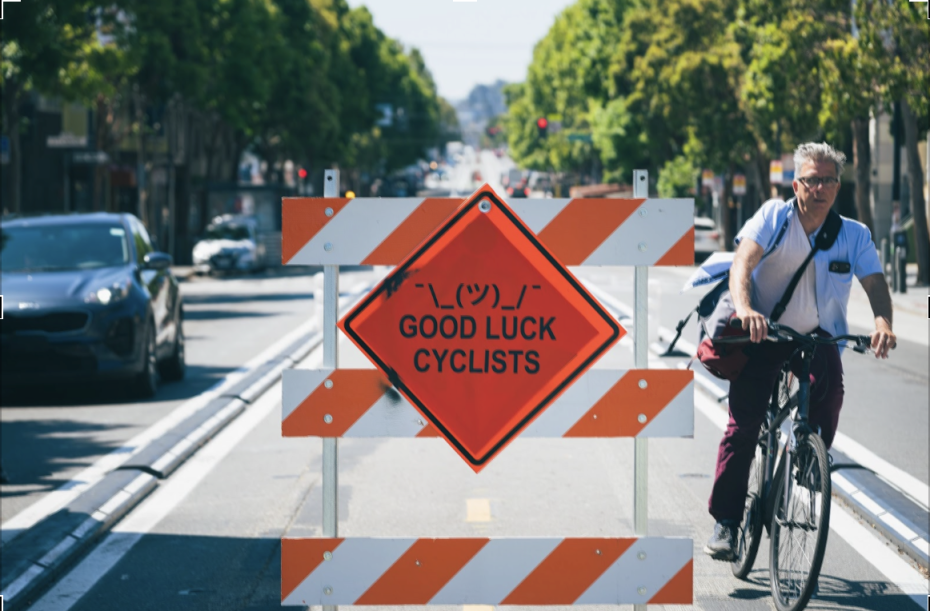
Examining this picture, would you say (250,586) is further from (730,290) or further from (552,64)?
(552,64)

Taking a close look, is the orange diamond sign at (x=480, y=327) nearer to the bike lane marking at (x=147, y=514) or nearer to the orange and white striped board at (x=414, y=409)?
the orange and white striped board at (x=414, y=409)

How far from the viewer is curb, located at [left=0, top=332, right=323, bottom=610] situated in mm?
6633

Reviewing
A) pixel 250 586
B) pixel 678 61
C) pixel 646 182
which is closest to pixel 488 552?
pixel 646 182

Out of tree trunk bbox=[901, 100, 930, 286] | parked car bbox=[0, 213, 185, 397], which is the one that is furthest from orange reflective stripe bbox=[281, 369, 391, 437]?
tree trunk bbox=[901, 100, 930, 286]

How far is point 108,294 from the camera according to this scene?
43.8 ft

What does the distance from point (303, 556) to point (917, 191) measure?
29.1 meters

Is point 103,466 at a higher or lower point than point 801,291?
lower

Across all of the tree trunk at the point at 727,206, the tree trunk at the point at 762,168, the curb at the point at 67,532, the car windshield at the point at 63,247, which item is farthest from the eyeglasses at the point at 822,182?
the tree trunk at the point at 727,206

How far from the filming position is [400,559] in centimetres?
475

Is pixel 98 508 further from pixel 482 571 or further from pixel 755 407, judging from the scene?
pixel 482 571

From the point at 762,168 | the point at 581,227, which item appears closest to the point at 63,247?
the point at 581,227

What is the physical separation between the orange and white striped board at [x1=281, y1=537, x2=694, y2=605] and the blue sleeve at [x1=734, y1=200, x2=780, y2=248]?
5.06 ft

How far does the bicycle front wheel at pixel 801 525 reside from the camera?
5.45 m

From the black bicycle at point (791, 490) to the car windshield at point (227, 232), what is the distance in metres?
37.9
